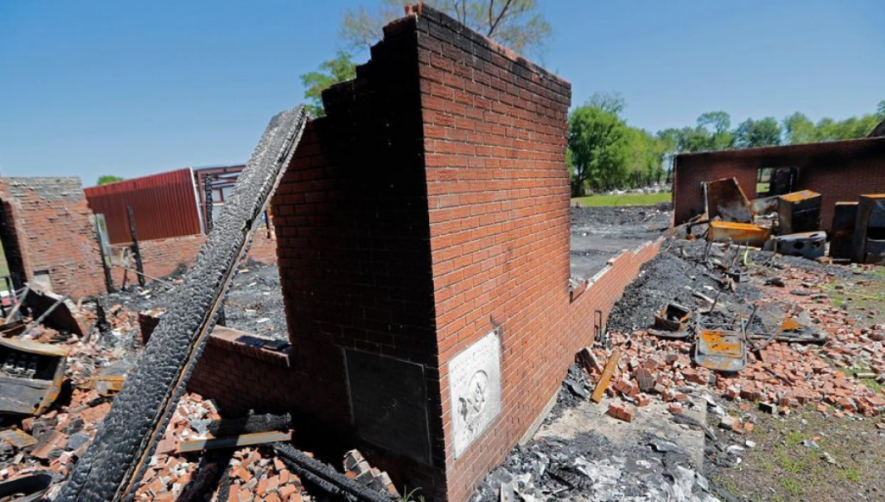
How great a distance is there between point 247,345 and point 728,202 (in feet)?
54.0

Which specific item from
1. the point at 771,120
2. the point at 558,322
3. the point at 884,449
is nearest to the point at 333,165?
the point at 558,322

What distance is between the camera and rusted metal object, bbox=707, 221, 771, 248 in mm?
12008

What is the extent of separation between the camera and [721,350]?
5145 mm

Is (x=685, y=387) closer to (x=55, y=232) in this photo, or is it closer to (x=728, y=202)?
(x=728, y=202)

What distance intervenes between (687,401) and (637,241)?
10666 mm

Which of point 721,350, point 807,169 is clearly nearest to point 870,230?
point 807,169

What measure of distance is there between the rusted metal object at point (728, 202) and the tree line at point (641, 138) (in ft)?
88.7

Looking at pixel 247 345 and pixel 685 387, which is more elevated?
pixel 247 345

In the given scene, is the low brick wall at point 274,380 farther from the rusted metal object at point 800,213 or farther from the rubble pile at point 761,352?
the rusted metal object at point 800,213

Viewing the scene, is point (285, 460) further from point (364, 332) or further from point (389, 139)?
point (389, 139)

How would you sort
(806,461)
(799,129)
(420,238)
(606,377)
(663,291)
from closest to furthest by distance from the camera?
1. (420,238)
2. (806,461)
3. (606,377)
4. (663,291)
5. (799,129)

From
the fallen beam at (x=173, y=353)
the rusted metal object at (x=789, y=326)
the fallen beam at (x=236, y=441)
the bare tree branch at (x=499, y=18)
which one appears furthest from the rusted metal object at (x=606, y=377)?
the bare tree branch at (x=499, y=18)

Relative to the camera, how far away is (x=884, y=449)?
358 centimetres

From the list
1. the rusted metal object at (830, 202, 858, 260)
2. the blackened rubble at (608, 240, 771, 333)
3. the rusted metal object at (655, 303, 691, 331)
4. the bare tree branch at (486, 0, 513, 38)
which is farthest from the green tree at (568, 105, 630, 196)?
the rusted metal object at (655, 303, 691, 331)
